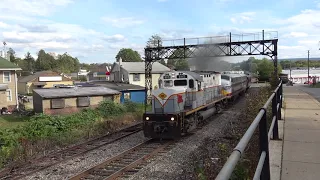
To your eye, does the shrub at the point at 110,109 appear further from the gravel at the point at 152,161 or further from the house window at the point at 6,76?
the house window at the point at 6,76

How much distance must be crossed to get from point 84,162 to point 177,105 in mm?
5223

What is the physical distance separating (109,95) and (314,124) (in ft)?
91.4

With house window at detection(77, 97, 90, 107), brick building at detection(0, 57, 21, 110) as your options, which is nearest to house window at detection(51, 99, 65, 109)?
house window at detection(77, 97, 90, 107)

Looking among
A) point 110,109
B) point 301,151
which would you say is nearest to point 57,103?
point 110,109

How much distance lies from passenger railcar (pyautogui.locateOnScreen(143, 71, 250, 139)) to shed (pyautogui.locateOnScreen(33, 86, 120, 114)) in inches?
689

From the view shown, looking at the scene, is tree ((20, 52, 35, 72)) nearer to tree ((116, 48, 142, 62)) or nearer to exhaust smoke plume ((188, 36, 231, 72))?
tree ((116, 48, 142, 62))

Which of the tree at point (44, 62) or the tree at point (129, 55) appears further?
the tree at point (44, 62)

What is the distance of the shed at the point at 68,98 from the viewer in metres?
30.3

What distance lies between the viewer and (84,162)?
11188 millimetres

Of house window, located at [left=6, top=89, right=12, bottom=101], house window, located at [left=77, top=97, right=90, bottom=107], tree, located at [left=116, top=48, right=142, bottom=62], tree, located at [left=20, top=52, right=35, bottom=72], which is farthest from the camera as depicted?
tree, located at [left=20, top=52, right=35, bottom=72]

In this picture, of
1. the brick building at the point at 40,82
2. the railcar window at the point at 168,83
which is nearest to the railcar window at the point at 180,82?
the railcar window at the point at 168,83

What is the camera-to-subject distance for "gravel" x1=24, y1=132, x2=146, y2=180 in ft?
32.1

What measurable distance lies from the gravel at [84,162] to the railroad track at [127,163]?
1.67 feet

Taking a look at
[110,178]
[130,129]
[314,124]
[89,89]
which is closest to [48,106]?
[89,89]
